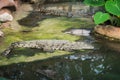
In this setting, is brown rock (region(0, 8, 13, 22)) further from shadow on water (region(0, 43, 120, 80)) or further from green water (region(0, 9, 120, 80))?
shadow on water (region(0, 43, 120, 80))

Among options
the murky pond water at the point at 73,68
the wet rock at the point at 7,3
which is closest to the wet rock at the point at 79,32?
the murky pond water at the point at 73,68

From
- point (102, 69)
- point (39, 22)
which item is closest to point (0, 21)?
point (39, 22)

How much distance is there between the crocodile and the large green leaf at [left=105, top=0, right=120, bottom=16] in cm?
93

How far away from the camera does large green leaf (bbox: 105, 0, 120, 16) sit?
740cm

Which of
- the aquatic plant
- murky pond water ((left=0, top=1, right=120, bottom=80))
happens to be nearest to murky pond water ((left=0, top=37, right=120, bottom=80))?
murky pond water ((left=0, top=1, right=120, bottom=80))

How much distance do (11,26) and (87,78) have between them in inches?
146

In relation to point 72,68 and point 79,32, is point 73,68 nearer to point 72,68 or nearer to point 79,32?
point 72,68

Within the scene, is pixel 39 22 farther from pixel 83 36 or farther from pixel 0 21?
pixel 83 36

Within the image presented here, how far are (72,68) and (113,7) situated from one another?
220cm

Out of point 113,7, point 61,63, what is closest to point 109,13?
point 113,7

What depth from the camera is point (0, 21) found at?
28.6 feet

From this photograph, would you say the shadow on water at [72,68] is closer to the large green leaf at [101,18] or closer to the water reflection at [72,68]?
the water reflection at [72,68]

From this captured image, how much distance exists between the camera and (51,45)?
6.86 m

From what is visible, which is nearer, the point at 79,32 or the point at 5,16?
the point at 79,32
